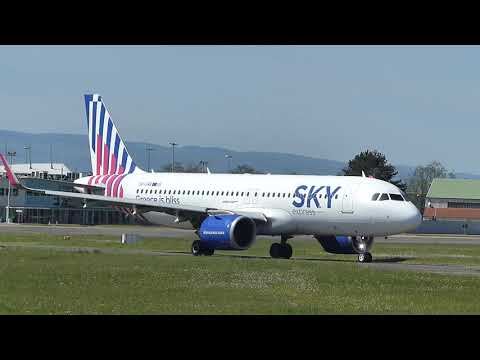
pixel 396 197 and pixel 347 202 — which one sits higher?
pixel 396 197

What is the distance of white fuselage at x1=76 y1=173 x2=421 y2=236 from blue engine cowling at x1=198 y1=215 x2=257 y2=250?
68.3 inches

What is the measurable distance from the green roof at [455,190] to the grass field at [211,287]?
374ft

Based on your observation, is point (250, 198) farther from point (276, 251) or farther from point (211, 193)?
point (276, 251)

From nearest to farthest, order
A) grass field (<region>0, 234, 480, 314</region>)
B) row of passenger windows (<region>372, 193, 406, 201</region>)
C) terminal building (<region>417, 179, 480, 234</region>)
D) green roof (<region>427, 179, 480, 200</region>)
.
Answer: grass field (<region>0, 234, 480, 314</region>)
row of passenger windows (<region>372, 193, 406, 201</region>)
terminal building (<region>417, 179, 480, 234</region>)
green roof (<region>427, 179, 480, 200</region>)

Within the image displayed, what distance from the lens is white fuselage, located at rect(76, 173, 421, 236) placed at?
4047 centimetres

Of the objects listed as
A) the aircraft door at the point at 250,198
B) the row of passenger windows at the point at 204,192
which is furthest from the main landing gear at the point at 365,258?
the aircraft door at the point at 250,198

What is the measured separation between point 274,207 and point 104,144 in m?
14.7

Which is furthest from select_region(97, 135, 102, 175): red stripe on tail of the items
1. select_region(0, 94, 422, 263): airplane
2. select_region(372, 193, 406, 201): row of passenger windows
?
select_region(372, 193, 406, 201): row of passenger windows

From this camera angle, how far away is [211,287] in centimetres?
Result: 2452

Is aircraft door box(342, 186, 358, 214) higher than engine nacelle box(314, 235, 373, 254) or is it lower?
higher

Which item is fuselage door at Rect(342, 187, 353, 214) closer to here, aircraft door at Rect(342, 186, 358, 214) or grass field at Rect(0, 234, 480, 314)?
aircraft door at Rect(342, 186, 358, 214)

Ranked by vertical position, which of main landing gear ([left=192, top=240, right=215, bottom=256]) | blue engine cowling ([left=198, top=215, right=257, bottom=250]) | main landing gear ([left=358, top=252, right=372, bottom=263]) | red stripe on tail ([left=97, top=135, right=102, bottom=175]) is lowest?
main landing gear ([left=358, top=252, right=372, bottom=263])

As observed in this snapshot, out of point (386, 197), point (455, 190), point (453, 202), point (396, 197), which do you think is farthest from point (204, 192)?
point (455, 190)
